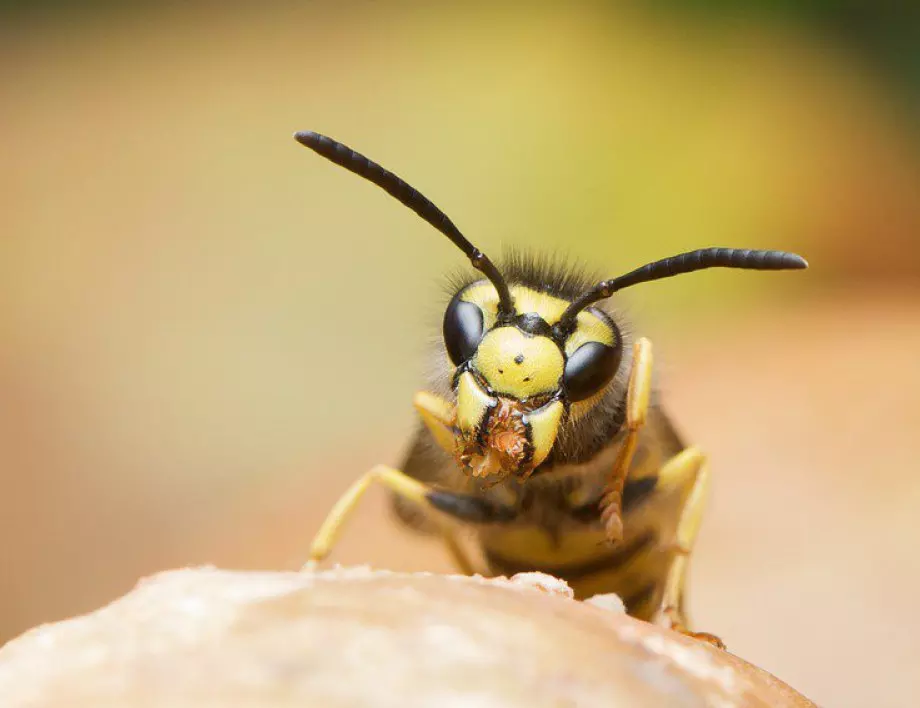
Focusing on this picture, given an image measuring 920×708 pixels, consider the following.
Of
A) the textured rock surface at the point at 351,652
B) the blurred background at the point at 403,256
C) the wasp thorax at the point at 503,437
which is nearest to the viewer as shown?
the textured rock surface at the point at 351,652

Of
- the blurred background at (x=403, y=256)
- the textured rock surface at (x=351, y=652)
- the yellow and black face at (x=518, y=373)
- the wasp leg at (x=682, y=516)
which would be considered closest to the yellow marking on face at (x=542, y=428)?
the yellow and black face at (x=518, y=373)

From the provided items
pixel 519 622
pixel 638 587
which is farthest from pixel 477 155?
pixel 519 622

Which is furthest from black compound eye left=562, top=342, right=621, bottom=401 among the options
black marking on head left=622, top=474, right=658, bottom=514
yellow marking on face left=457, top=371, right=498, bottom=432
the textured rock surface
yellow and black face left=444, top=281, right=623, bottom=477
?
the textured rock surface

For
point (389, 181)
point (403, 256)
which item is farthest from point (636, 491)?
point (403, 256)

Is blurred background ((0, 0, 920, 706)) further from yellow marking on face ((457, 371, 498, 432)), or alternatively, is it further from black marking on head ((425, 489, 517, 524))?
yellow marking on face ((457, 371, 498, 432))

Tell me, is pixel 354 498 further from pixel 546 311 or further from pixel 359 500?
pixel 546 311

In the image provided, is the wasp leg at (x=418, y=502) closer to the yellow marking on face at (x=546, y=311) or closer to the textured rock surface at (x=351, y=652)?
the yellow marking on face at (x=546, y=311)
